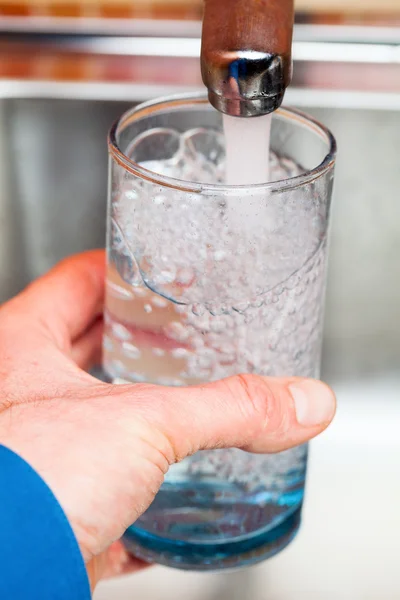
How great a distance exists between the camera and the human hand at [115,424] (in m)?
0.35

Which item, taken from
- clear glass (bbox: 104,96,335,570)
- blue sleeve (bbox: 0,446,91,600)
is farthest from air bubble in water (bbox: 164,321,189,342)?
blue sleeve (bbox: 0,446,91,600)

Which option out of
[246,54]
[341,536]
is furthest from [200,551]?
[246,54]

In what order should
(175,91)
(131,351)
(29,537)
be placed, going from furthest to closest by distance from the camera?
(175,91), (131,351), (29,537)

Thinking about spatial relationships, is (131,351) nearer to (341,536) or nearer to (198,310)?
(198,310)

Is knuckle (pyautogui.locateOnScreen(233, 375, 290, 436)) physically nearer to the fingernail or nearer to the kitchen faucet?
the fingernail

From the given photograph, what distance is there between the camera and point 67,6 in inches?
23.0

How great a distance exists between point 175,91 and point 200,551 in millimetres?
310

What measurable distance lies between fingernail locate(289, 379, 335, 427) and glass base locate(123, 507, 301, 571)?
0.10 m

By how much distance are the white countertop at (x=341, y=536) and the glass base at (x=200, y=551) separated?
29 mm

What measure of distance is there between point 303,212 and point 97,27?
0.27 m

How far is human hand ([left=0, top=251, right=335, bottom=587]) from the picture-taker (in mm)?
348

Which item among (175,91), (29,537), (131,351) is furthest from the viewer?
(175,91)

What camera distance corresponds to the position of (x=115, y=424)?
357 millimetres

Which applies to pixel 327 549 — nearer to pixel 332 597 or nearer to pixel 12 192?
pixel 332 597
